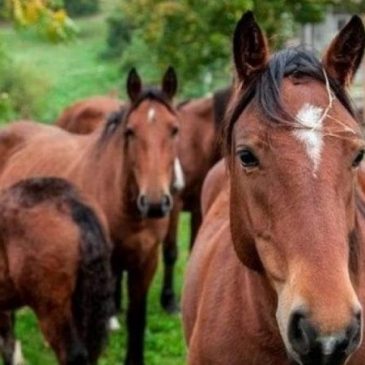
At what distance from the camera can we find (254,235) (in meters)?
2.61

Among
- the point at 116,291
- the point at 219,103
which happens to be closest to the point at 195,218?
the point at 219,103

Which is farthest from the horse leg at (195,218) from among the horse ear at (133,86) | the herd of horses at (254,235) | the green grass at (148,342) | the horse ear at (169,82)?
the herd of horses at (254,235)

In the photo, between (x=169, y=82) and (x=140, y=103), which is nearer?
(x=140, y=103)

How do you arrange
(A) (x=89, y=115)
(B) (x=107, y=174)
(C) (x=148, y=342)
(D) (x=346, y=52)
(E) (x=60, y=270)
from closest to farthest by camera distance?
(D) (x=346, y=52) < (E) (x=60, y=270) < (B) (x=107, y=174) < (C) (x=148, y=342) < (A) (x=89, y=115)

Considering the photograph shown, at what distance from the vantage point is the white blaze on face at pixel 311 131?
2439 mm

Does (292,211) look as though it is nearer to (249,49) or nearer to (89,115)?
(249,49)

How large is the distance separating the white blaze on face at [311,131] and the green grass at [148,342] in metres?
4.05


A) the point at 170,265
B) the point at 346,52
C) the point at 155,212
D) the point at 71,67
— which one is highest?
the point at 346,52

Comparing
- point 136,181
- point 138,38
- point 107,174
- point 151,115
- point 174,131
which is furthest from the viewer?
point 138,38

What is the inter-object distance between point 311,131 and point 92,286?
2.57 metres

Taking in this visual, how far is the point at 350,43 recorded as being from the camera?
2732 mm

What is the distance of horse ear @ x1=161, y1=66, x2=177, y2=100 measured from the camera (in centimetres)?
666

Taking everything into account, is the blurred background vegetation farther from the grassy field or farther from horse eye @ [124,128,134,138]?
horse eye @ [124,128,134,138]

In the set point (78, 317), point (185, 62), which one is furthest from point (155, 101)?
point (185, 62)
